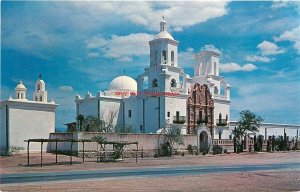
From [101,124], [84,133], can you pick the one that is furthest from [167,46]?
[84,133]

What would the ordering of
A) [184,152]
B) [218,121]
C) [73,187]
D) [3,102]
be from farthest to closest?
[218,121] → [184,152] → [3,102] → [73,187]

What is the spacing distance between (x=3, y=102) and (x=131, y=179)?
80.4ft

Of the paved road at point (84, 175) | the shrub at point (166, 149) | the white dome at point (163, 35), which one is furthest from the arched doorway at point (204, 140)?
the paved road at point (84, 175)

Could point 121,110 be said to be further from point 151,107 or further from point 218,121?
point 218,121

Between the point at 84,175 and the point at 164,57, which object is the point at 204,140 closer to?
the point at 164,57

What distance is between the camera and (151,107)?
52625 mm

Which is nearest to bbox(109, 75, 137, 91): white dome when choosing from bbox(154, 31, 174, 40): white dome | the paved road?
bbox(154, 31, 174, 40): white dome

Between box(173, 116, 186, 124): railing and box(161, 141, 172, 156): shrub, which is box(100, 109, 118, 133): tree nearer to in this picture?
box(173, 116, 186, 124): railing

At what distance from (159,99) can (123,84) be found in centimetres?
911

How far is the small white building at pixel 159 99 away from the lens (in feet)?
169

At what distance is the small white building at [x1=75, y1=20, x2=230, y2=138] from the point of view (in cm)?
→ 5166

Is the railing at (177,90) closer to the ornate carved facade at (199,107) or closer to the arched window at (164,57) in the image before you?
the ornate carved facade at (199,107)

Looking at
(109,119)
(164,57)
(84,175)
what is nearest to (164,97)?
(164,57)

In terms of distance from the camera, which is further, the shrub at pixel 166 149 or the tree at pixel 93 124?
the tree at pixel 93 124
